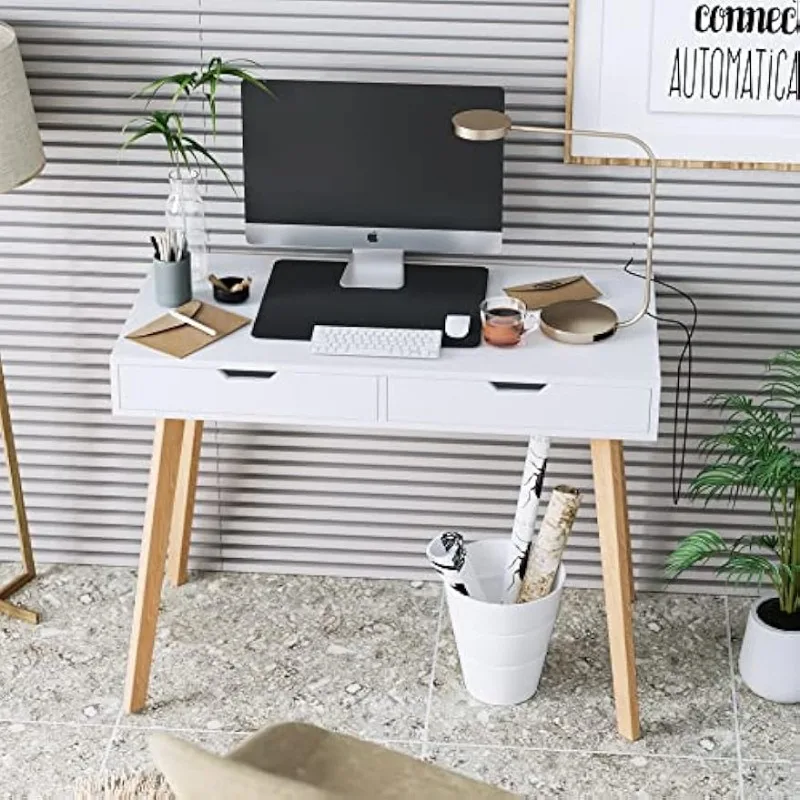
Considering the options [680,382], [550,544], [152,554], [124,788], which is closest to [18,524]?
[152,554]

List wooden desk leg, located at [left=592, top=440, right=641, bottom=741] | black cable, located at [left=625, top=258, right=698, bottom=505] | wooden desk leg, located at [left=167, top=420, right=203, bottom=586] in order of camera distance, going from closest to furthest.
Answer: wooden desk leg, located at [left=592, top=440, right=641, bottom=741] < black cable, located at [left=625, top=258, right=698, bottom=505] < wooden desk leg, located at [left=167, top=420, right=203, bottom=586]

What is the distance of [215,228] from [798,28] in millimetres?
1262

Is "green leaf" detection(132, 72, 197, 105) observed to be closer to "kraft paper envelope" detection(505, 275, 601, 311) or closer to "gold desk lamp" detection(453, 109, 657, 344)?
"gold desk lamp" detection(453, 109, 657, 344)

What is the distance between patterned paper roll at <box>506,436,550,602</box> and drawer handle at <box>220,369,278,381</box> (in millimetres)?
549

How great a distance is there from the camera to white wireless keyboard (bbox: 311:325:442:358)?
129 inches

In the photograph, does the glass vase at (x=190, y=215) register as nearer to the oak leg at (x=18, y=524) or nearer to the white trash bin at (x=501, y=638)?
the oak leg at (x=18, y=524)

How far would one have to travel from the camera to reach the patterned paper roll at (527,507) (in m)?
3.47

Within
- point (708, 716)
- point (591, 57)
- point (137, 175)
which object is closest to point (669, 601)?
point (708, 716)

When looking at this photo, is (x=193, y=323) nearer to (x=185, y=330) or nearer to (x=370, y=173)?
(x=185, y=330)

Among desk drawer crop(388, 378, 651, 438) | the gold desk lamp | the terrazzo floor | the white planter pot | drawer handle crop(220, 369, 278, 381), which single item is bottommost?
the terrazzo floor

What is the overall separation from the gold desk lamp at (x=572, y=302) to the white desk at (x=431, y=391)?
0.09ft

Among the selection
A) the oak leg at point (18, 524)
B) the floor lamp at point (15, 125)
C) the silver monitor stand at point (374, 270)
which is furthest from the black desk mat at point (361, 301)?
the oak leg at point (18, 524)

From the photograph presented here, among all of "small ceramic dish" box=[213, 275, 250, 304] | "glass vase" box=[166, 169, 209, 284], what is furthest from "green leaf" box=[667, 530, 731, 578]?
"glass vase" box=[166, 169, 209, 284]

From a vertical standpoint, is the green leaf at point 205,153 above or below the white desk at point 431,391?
above
